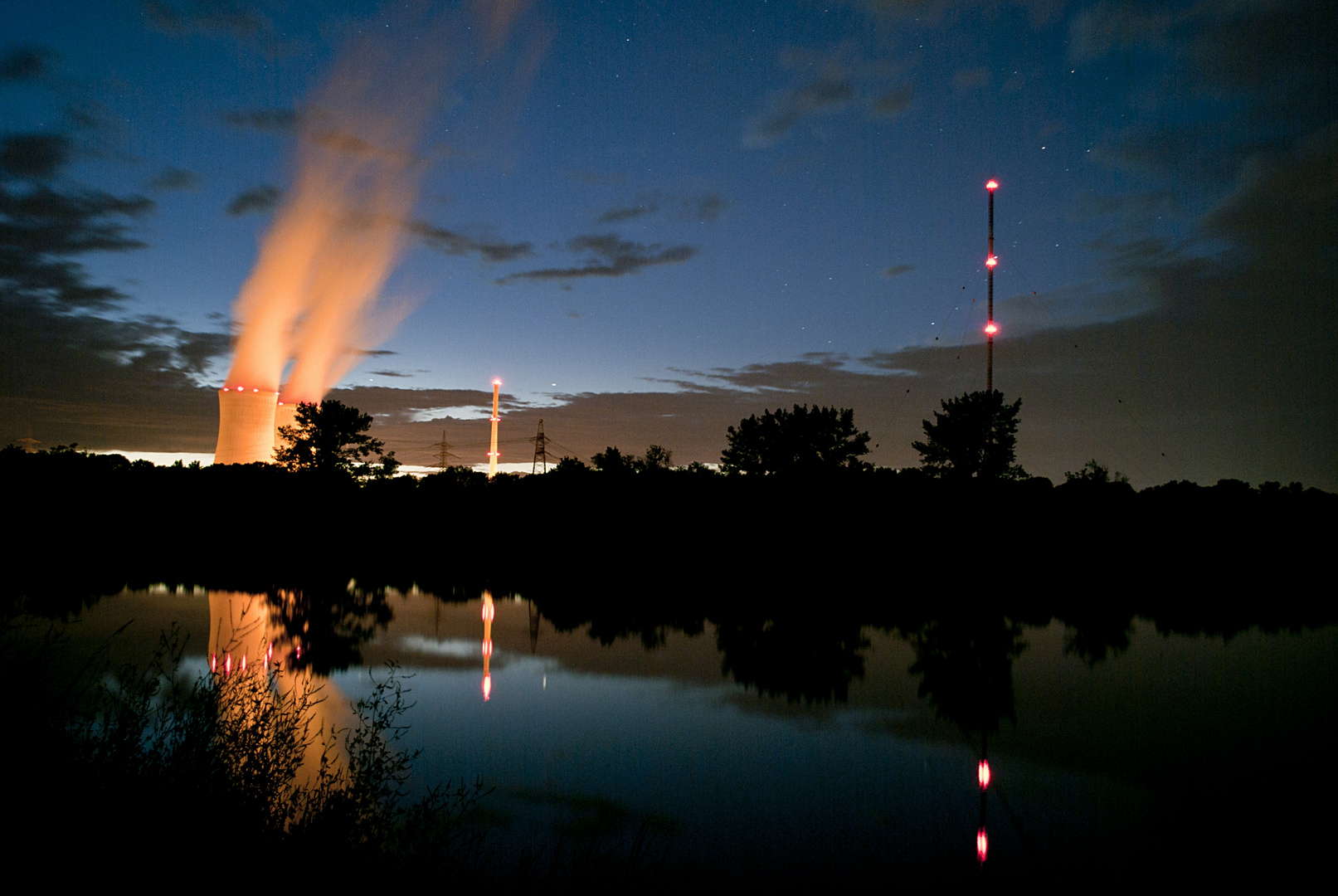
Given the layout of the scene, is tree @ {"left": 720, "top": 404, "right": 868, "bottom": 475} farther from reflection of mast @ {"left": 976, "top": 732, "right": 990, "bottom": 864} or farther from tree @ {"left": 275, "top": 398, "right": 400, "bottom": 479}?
reflection of mast @ {"left": 976, "top": 732, "right": 990, "bottom": 864}

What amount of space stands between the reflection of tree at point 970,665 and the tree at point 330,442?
46.2 metres

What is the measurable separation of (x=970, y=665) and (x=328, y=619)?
55.3ft

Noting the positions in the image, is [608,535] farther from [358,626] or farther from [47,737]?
[47,737]

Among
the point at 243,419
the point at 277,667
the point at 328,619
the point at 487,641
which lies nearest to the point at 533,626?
the point at 487,641

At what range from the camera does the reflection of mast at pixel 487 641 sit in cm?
1534

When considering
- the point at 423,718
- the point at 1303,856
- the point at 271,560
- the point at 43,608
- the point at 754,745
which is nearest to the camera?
the point at 1303,856

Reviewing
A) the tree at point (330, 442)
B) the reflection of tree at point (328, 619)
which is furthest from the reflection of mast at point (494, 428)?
the reflection of tree at point (328, 619)

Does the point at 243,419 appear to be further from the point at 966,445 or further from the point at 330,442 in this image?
the point at 966,445

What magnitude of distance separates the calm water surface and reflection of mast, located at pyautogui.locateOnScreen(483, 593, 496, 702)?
0.35ft

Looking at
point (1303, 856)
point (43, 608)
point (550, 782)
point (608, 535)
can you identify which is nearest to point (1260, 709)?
point (1303, 856)

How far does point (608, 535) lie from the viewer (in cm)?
4728

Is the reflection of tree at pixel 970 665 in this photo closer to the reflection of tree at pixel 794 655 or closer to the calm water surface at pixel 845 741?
the calm water surface at pixel 845 741

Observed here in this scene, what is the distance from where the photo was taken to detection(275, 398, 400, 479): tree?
60750 mm

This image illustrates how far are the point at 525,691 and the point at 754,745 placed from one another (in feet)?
16.8
